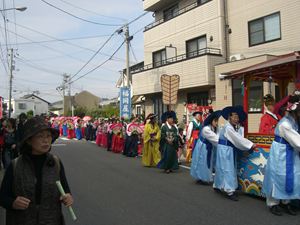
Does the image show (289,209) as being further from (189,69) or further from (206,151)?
(189,69)

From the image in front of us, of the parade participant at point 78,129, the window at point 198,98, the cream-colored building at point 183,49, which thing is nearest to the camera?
the cream-colored building at point 183,49

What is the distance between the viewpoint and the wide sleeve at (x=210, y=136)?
8148mm

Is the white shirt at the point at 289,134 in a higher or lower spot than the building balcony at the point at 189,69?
lower

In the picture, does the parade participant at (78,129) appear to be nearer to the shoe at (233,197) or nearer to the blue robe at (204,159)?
the blue robe at (204,159)

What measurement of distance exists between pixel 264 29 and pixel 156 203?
1179 cm

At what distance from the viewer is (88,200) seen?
7.62 meters

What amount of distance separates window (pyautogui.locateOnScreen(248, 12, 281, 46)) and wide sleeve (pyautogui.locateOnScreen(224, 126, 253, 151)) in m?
9.83

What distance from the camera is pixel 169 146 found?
419 inches

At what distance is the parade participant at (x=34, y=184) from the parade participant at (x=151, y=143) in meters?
8.94

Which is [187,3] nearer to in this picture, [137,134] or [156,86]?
[156,86]

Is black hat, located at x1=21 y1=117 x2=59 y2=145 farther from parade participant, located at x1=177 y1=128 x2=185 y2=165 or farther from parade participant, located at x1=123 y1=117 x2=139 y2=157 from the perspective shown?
parade participant, located at x1=123 y1=117 x2=139 y2=157

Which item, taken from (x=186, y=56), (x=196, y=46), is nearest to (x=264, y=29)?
(x=196, y=46)

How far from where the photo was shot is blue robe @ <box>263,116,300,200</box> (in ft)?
20.0

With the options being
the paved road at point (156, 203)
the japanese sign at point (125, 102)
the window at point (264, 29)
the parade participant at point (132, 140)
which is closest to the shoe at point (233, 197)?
the paved road at point (156, 203)
